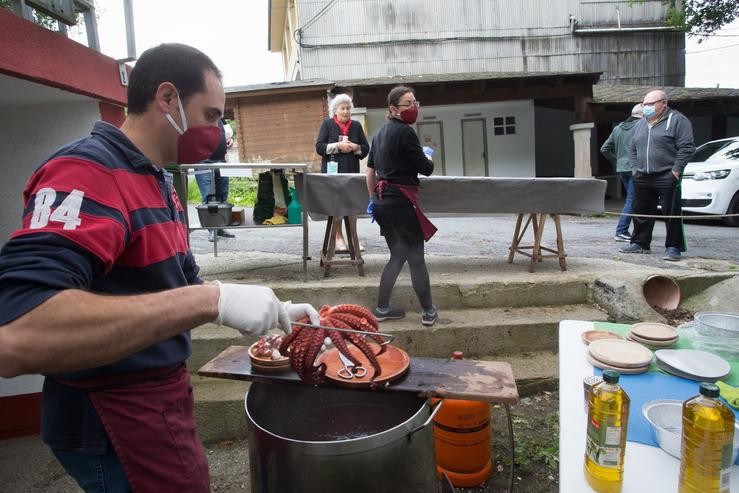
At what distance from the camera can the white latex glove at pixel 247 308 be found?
50.1 inches

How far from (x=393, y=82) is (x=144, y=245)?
12.3m

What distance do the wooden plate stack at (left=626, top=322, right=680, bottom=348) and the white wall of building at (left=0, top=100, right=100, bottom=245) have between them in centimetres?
361

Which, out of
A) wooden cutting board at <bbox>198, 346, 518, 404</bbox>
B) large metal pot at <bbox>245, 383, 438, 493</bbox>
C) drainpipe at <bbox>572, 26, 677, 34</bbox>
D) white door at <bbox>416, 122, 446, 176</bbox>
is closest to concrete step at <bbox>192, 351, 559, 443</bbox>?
wooden cutting board at <bbox>198, 346, 518, 404</bbox>

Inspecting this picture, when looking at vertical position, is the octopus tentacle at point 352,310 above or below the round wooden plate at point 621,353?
above

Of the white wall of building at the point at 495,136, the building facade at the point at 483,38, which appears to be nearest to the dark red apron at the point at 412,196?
the white wall of building at the point at 495,136

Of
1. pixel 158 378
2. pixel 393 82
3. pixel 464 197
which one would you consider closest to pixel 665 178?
pixel 464 197

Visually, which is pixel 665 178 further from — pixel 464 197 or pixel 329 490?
pixel 329 490

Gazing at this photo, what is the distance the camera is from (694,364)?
5.65 ft

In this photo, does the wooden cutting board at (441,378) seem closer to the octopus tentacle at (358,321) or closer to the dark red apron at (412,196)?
the octopus tentacle at (358,321)

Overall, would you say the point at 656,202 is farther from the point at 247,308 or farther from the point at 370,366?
the point at 247,308

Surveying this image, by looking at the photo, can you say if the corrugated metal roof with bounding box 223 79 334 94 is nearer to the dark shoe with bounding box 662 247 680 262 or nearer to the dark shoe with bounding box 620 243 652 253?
the dark shoe with bounding box 620 243 652 253

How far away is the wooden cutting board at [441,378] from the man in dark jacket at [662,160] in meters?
4.93

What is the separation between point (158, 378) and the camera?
144 centimetres

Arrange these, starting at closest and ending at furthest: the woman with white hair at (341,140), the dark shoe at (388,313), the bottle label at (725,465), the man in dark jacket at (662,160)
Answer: the bottle label at (725,465), the dark shoe at (388,313), the woman with white hair at (341,140), the man in dark jacket at (662,160)
